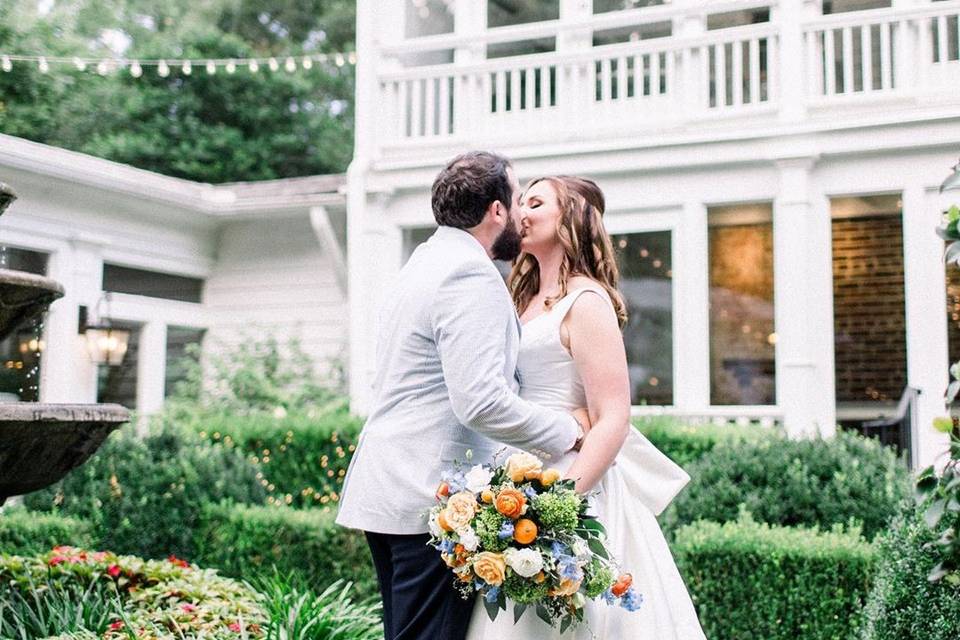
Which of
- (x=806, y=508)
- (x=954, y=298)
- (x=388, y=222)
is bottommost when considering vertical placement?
(x=806, y=508)

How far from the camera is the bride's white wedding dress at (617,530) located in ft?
9.81

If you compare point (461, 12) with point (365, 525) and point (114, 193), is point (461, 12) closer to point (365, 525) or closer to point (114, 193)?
point (114, 193)

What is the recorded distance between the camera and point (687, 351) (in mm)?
9180

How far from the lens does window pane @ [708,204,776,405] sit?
977 cm

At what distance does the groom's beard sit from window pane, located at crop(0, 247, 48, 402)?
674 centimetres

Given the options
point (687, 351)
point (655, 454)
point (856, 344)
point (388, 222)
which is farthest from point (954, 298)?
point (655, 454)

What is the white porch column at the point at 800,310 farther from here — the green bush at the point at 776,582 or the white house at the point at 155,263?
the white house at the point at 155,263

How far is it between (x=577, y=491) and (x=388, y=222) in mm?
7646

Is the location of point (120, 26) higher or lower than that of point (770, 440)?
higher

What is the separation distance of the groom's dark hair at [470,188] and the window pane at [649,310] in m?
6.88

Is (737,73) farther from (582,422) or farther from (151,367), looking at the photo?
(582,422)

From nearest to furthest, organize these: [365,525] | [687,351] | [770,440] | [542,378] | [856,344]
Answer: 1. [365,525]
2. [542,378]
3. [770,440]
4. [687,351]
5. [856,344]

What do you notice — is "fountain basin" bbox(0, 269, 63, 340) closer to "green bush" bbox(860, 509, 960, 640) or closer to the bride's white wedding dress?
the bride's white wedding dress

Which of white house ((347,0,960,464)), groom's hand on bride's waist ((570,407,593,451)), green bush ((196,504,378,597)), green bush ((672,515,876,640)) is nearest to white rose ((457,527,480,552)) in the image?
groom's hand on bride's waist ((570,407,593,451))
